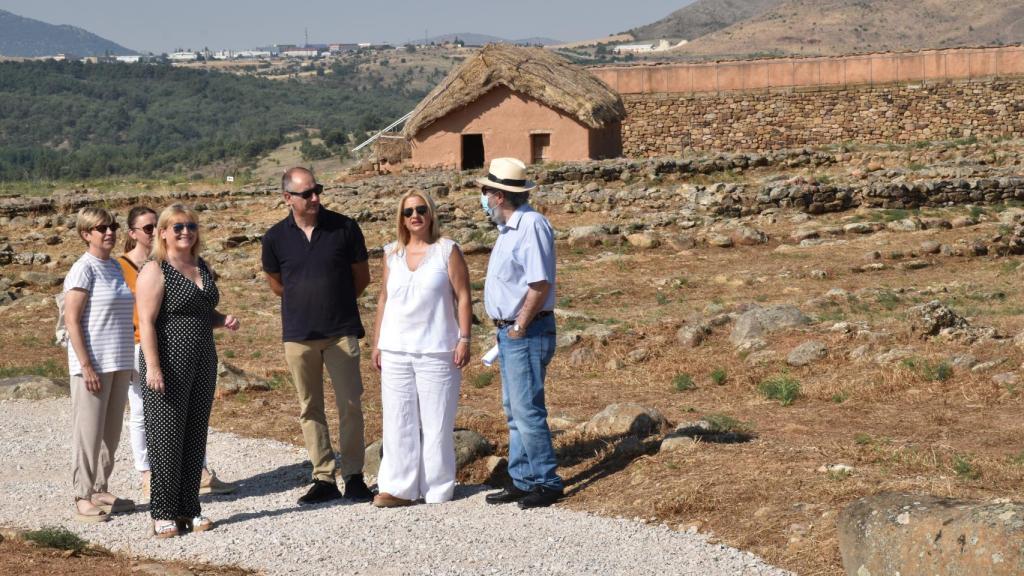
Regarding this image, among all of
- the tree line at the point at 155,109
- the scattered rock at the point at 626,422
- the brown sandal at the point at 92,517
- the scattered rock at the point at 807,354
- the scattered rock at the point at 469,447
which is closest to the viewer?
the brown sandal at the point at 92,517

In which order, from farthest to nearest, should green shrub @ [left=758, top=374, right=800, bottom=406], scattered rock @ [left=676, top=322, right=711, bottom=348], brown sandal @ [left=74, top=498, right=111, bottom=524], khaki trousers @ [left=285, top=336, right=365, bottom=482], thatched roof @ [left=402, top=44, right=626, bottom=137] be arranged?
thatched roof @ [left=402, top=44, right=626, bottom=137]
scattered rock @ [left=676, top=322, right=711, bottom=348]
green shrub @ [left=758, top=374, right=800, bottom=406]
khaki trousers @ [left=285, top=336, right=365, bottom=482]
brown sandal @ [left=74, top=498, right=111, bottom=524]

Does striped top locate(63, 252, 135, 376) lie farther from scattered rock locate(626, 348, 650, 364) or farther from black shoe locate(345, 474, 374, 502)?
scattered rock locate(626, 348, 650, 364)

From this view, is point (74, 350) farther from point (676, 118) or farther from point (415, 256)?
point (676, 118)

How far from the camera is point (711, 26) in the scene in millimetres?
172625

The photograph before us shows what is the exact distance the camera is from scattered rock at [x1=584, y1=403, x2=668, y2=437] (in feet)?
27.0

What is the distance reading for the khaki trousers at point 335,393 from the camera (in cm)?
720

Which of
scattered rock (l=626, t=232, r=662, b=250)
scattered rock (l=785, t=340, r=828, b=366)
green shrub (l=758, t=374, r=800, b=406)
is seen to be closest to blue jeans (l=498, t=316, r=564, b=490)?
green shrub (l=758, t=374, r=800, b=406)

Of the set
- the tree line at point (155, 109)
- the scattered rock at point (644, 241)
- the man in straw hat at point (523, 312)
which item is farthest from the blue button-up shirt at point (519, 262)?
the tree line at point (155, 109)

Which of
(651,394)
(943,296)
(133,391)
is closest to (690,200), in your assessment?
(943,296)

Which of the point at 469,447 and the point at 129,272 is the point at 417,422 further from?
the point at 129,272

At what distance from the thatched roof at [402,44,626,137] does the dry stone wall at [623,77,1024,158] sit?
5.46 metres

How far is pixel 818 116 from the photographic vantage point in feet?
110

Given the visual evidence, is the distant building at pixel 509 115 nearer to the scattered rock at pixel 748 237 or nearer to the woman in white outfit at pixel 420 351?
the scattered rock at pixel 748 237

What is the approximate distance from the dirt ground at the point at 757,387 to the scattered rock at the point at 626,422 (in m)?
0.12
